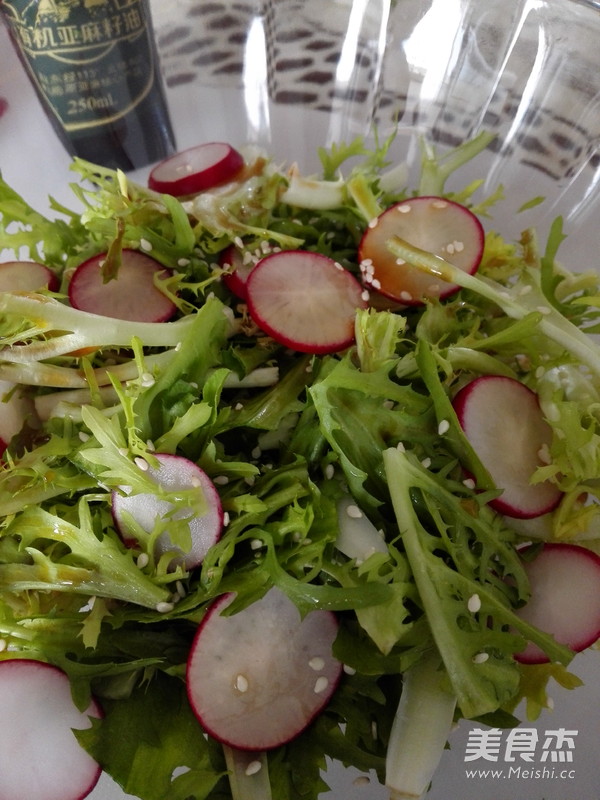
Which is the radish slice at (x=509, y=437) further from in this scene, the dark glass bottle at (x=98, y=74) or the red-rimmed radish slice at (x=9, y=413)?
the dark glass bottle at (x=98, y=74)

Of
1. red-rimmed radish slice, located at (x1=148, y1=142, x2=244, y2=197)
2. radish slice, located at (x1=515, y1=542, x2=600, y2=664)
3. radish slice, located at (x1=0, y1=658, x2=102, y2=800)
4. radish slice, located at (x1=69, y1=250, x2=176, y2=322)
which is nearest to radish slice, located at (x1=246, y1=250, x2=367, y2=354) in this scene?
radish slice, located at (x1=69, y1=250, x2=176, y2=322)

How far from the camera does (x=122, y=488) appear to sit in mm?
691

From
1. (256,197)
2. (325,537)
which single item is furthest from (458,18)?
(325,537)

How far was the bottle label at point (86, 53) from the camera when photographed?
0.98 m

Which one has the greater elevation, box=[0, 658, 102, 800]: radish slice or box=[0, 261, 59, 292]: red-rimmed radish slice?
box=[0, 261, 59, 292]: red-rimmed radish slice

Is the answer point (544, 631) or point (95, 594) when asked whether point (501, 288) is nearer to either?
point (544, 631)

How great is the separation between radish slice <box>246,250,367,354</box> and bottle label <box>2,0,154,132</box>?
0.52 m

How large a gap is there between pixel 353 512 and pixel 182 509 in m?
0.18

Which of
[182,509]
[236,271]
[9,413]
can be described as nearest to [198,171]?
[236,271]

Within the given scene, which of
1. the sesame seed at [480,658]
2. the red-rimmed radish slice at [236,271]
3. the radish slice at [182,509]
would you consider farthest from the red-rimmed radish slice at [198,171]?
the sesame seed at [480,658]

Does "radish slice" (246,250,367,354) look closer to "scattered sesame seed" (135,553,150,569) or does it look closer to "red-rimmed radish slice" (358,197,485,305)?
"red-rimmed radish slice" (358,197,485,305)

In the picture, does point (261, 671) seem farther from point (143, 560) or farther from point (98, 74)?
point (98, 74)

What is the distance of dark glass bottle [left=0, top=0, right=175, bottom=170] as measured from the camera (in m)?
0.98

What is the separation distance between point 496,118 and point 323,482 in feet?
2.73
